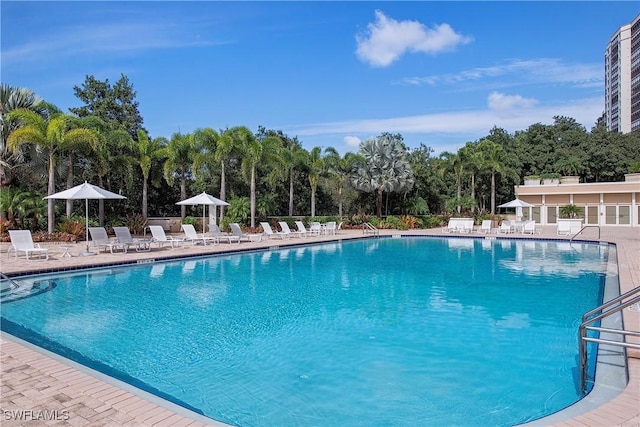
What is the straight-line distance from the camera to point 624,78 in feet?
318

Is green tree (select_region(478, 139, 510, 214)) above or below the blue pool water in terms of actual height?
above

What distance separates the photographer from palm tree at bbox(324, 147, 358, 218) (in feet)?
96.9

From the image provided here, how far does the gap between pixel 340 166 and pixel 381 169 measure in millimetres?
2800

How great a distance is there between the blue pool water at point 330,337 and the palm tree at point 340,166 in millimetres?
17006

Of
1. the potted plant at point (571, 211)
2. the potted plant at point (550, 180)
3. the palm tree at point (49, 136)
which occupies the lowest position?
the potted plant at point (571, 211)

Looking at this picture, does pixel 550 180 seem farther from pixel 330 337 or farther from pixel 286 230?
pixel 330 337

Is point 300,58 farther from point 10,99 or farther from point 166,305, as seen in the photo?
point 166,305

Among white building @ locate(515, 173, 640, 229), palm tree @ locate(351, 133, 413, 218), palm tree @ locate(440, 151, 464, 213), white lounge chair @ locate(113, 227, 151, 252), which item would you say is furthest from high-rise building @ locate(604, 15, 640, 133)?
white lounge chair @ locate(113, 227, 151, 252)

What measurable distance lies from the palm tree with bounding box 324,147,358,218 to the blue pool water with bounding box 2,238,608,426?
1701cm

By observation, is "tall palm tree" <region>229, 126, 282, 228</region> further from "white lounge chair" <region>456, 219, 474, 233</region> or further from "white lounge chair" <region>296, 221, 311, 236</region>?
"white lounge chair" <region>456, 219, 474, 233</region>

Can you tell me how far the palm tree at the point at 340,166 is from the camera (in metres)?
29.5

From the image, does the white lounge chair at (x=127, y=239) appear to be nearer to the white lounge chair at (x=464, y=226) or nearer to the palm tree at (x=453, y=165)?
the white lounge chair at (x=464, y=226)

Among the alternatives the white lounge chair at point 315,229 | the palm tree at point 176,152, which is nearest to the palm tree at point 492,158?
the white lounge chair at point 315,229

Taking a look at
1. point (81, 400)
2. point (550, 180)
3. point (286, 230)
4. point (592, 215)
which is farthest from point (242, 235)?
point (592, 215)
